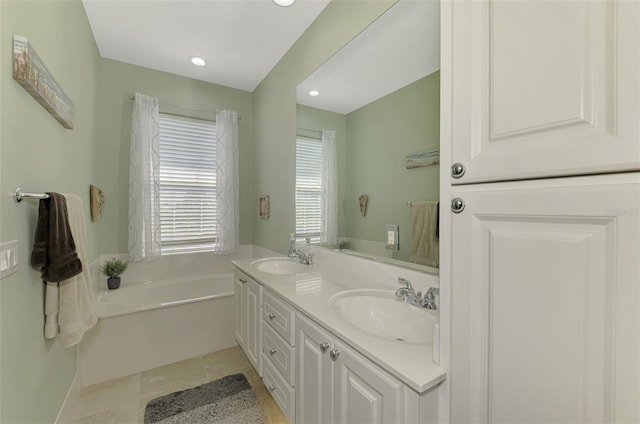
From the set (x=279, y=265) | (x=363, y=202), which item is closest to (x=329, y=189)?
(x=363, y=202)

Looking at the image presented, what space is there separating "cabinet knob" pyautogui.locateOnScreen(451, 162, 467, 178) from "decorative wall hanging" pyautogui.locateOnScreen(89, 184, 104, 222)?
278 centimetres

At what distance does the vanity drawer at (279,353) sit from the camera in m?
1.41

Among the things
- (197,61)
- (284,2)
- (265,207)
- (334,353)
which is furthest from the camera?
(265,207)

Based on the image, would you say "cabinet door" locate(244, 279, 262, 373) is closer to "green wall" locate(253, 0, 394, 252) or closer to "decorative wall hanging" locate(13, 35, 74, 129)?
"green wall" locate(253, 0, 394, 252)

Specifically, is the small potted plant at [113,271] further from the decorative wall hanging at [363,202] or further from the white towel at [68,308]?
the decorative wall hanging at [363,202]

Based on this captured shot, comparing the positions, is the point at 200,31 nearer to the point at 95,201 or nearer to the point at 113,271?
the point at 95,201

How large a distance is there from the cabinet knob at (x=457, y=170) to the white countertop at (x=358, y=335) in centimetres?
58

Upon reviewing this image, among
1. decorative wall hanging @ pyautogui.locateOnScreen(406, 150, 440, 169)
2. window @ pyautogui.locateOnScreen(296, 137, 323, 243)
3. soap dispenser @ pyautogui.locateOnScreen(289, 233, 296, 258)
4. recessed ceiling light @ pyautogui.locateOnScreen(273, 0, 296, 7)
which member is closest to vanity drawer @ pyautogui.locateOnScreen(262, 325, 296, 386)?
soap dispenser @ pyautogui.locateOnScreen(289, 233, 296, 258)

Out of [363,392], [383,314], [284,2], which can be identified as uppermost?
[284,2]

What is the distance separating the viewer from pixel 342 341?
1.03 metres

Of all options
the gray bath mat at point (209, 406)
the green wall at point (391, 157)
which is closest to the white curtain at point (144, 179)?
the gray bath mat at point (209, 406)

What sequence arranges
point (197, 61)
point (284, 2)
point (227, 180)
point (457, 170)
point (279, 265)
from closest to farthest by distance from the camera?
point (457, 170)
point (284, 2)
point (279, 265)
point (197, 61)
point (227, 180)

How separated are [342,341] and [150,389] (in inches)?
73.0

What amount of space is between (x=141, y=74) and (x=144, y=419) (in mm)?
2999
